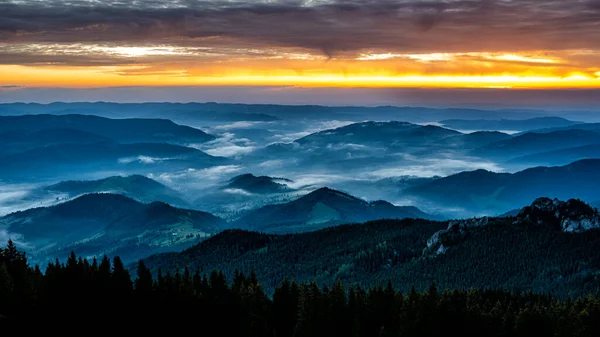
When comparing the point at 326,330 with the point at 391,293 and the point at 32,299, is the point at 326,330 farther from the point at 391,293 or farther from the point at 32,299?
the point at 32,299

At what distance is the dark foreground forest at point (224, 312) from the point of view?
75188mm

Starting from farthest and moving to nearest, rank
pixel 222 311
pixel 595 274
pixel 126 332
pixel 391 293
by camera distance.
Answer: pixel 595 274 < pixel 391 293 < pixel 222 311 < pixel 126 332

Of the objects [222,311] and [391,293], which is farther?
[391,293]

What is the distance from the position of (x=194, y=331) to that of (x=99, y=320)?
12405 millimetres

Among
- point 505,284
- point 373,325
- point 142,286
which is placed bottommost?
point 505,284

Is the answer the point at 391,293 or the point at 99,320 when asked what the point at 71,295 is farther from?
the point at 391,293

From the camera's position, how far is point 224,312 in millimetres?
84812

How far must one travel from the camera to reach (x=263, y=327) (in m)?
80.3

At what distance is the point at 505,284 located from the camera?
18750 cm

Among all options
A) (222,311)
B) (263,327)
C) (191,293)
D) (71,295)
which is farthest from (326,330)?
(71,295)

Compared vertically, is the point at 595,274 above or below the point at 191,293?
below

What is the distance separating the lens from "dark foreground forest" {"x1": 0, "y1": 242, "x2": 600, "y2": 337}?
7519 cm

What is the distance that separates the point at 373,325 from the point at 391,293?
8.42 m

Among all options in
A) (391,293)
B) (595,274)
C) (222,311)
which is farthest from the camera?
(595,274)
